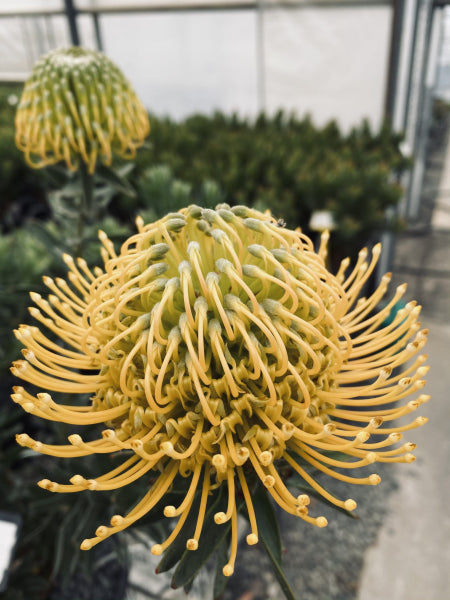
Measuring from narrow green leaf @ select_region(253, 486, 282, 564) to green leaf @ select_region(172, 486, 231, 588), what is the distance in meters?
0.04

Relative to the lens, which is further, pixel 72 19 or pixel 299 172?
pixel 72 19

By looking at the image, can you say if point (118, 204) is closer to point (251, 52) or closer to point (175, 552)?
point (175, 552)

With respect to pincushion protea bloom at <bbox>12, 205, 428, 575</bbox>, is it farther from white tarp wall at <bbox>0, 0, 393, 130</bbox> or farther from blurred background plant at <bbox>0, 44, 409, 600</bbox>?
white tarp wall at <bbox>0, 0, 393, 130</bbox>

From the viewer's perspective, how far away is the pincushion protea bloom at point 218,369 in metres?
0.49

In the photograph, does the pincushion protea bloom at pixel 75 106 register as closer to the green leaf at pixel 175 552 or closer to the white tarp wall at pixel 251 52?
the green leaf at pixel 175 552

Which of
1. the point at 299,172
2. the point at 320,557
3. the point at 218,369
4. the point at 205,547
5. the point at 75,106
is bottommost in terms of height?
the point at 320,557

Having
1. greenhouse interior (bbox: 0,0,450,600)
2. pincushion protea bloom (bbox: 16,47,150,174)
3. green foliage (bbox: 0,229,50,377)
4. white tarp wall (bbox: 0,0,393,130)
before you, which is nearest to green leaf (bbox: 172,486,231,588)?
greenhouse interior (bbox: 0,0,450,600)

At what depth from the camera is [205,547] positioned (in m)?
0.54

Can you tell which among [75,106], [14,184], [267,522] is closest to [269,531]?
[267,522]

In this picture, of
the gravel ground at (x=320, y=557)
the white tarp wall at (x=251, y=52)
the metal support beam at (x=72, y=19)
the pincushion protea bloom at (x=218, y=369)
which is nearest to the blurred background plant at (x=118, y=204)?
the pincushion protea bloom at (x=218, y=369)

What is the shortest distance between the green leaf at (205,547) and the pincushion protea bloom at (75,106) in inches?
28.5

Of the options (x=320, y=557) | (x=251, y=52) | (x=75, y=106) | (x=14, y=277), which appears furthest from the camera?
(x=251, y=52)

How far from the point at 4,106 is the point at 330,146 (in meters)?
2.25

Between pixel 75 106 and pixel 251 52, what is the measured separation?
8.73ft
